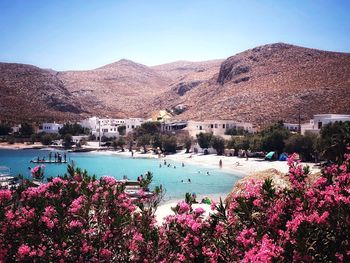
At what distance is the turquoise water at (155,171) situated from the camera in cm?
4357

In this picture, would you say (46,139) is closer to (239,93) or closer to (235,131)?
(235,131)

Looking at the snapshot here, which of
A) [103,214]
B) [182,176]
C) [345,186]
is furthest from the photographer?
[182,176]

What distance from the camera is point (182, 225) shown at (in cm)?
637

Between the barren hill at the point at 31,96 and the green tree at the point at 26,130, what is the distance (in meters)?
13.3

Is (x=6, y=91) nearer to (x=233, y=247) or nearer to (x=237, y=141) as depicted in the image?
(x=237, y=141)

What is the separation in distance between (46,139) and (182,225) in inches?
3880

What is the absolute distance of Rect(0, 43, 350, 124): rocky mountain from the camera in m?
91.9

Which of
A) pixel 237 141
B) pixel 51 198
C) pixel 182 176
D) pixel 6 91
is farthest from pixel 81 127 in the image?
pixel 51 198

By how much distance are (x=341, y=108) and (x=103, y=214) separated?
80432mm

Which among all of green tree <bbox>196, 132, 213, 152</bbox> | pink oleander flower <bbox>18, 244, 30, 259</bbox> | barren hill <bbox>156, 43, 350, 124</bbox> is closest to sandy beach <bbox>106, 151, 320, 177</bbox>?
green tree <bbox>196, 132, 213, 152</bbox>

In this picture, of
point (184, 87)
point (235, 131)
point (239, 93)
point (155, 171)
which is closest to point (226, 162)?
point (155, 171)

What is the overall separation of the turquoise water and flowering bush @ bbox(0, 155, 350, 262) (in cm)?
2870

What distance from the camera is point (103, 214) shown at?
7516mm

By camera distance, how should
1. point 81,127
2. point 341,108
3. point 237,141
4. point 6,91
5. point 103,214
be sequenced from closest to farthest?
point 103,214, point 237,141, point 341,108, point 81,127, point 6,91
